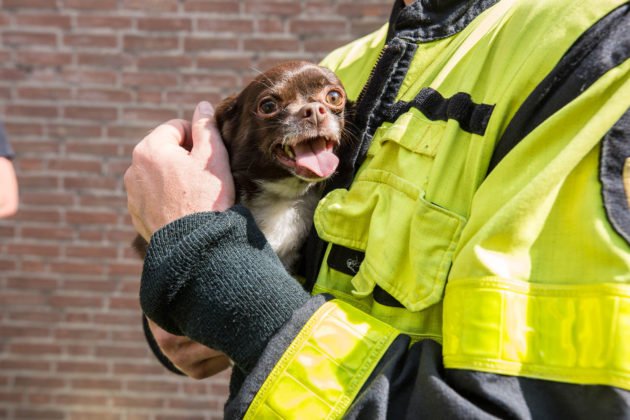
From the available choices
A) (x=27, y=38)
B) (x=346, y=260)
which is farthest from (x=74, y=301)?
(x=346, y=260)

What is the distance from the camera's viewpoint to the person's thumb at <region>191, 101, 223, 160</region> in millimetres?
1533

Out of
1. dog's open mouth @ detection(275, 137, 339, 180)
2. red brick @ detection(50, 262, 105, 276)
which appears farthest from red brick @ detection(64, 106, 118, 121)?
dog's open mouth @ detection(275, 137, 339, 180)

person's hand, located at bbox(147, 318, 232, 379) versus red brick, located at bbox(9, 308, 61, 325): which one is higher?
person's hand, located at bbox(147, 318, 232, 379)

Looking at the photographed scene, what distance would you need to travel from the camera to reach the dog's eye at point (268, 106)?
5.54ft

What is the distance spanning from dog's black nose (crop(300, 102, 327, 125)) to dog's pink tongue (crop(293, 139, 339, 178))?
52 mm

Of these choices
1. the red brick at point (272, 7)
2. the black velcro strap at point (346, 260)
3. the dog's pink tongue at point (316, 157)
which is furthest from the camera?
the red brick at point (272, 7)

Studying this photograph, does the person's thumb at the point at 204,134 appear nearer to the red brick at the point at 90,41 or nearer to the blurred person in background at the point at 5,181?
the blurred person in background at the point at 5,181

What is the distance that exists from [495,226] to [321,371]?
33 centimetres

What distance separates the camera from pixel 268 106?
171 centimetres

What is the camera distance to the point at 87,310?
3.94m

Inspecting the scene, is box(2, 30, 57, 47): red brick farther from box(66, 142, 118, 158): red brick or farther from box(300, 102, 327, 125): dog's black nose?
box(300, 102, 327, 125): dog's black nose

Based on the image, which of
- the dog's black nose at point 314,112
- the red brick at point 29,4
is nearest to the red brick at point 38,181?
the red brick at point 29,4

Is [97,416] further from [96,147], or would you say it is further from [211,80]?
[211,80]

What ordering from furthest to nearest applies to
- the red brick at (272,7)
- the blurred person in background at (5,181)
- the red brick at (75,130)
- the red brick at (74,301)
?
the red brick at (74,301) < the red brick at (75,130) < the red brick at (272,7) < the blurred person in background at (5,181)
